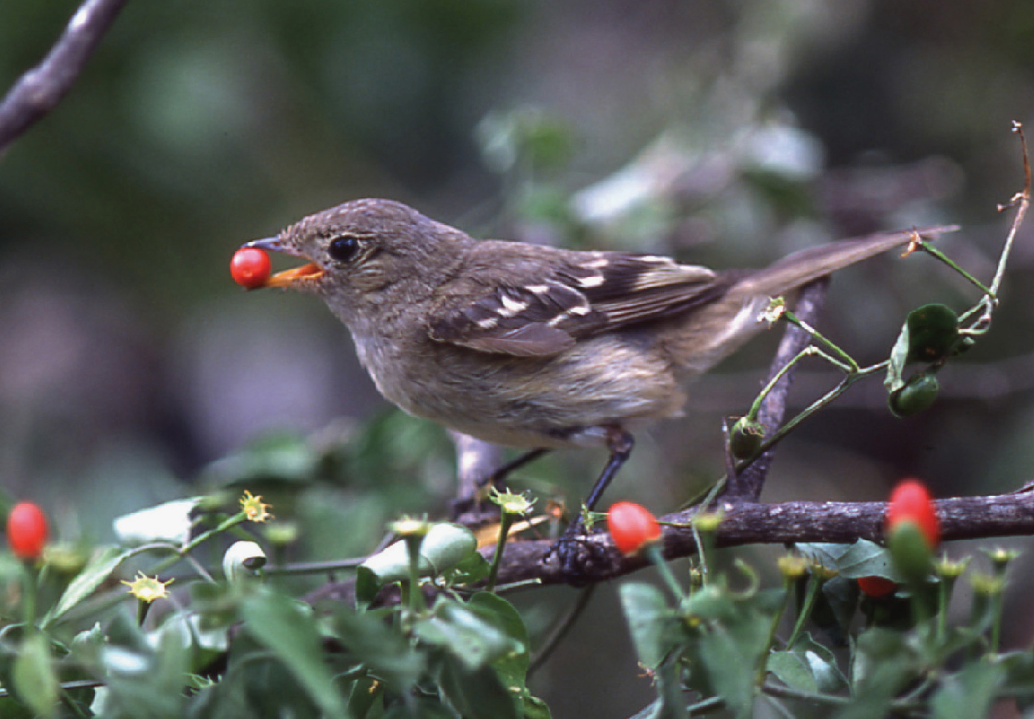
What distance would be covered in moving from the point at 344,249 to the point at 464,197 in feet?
8.56

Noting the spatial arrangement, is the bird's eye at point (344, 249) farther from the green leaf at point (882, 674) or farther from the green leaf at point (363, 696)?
the green leaf at point (882, 674)

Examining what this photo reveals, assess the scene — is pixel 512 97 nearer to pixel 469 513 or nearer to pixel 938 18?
pixel 938 18

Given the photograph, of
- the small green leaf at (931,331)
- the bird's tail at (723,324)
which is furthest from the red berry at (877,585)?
the bird's tail at (723,324)

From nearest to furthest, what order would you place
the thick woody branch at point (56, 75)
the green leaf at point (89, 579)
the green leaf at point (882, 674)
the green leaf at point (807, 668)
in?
the green leaf at point (882, 674)
the green leaf at point (807, 668)
the green leaf at point (89, 579)
the thick woody branch at point (56, 75)

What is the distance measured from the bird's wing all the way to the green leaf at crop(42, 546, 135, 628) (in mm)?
1676

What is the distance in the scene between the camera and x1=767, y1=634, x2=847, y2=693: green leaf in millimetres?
1629

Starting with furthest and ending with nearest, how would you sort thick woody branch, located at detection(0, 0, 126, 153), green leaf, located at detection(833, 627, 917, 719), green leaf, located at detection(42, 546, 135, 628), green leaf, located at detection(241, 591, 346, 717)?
thick woody branch, located at detection(0, 0, 126, 153), green leaf, located at detection(42, 546, 135, 628), green leaf, located at detection(833, 627, 917, 719), green leaf, located at detection(241, 591, 346, 717)

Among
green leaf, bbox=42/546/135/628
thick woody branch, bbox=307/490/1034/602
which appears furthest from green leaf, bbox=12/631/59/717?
thick woody branch, bbox=307/490/1034/602

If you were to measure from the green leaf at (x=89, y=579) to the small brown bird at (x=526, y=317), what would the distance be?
1563mm

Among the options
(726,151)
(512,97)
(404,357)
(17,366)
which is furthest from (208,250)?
(726,151)

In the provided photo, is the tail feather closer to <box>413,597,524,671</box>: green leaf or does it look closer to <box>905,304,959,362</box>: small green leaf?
<box>905,304,959,362</box>: small green leaf

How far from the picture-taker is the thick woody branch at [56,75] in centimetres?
294

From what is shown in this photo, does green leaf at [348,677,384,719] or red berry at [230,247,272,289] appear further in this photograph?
red berry at [230,247,272,289]

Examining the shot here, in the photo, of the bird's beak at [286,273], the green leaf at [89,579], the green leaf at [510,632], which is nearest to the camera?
the green leaf at [510,632]
